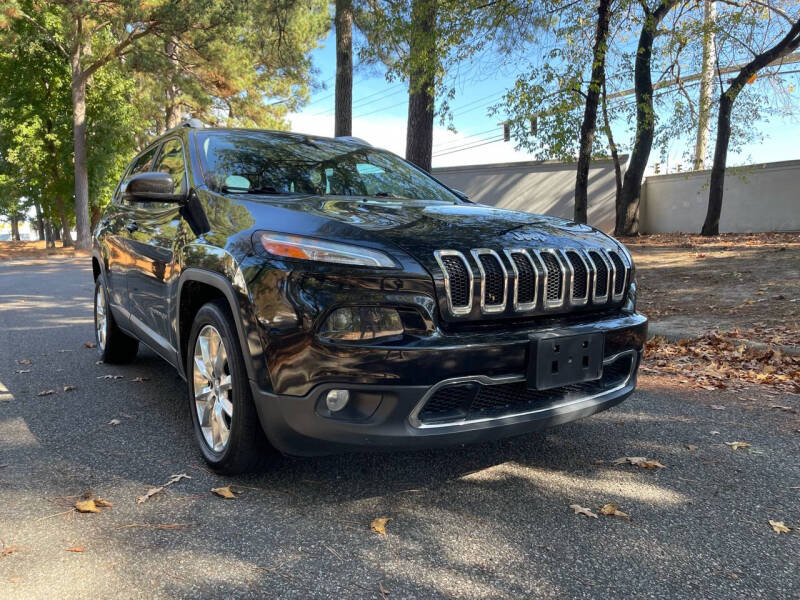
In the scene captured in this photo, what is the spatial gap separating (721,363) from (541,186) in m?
19.4

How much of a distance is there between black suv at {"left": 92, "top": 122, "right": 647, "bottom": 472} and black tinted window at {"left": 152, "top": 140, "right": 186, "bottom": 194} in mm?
157

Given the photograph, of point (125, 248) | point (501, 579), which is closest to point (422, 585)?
point (501, 579)

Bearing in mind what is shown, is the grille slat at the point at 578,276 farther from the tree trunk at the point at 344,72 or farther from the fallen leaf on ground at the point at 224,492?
the tree trunk at the point at 344,72

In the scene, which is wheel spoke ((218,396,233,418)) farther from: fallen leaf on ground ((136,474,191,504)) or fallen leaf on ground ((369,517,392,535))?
fallen leaf on ground ((369,517,392,535))

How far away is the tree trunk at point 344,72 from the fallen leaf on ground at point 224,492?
11.1 meters

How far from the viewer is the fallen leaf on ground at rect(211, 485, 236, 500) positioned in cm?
270

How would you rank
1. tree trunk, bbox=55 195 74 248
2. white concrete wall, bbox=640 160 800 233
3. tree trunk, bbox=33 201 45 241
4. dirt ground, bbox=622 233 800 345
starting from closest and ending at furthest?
dirt ground, bbox=622 233 800 345 < white concrete wall, bbox=640 160 800 233 < tree trunk, bbox=55 195 74 248 < tree trunk, bbox=33 201 45 241

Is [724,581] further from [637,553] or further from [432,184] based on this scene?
[432,184]

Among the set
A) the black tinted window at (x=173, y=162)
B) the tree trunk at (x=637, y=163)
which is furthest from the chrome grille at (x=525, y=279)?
the tree trunk at (x=637, y=163)

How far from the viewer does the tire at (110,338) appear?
4.88m

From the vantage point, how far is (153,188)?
3.25m

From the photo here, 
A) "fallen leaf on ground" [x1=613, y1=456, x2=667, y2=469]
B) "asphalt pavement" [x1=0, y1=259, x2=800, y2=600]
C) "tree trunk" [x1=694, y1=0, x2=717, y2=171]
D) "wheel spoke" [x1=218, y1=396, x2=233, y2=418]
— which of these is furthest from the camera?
"tree trunk" [x1=694, y1=0, x2=717, y2=171]

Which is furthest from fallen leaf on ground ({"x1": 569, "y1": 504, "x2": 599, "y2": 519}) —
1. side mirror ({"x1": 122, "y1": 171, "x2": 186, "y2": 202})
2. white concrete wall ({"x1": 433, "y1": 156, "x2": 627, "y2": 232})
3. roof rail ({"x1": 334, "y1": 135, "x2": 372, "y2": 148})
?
white concrete wall ({"x1": 433, "y1": 156, "x2": 627, "y2": 232})

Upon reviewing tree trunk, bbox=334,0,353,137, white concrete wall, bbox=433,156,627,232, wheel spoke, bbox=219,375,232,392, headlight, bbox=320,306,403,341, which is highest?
tree trunk, bbox=334,0,353,137
